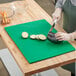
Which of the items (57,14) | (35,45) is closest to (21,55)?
(35,45)

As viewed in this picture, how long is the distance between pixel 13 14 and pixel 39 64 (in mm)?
702

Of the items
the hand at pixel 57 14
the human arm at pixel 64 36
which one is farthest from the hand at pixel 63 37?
the hand at pixel 57 14

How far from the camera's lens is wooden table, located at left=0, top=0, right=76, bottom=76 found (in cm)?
140

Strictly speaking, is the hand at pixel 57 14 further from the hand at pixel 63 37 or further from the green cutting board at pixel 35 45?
the hand at pixel 63 37

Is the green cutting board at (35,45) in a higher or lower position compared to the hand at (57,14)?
lower

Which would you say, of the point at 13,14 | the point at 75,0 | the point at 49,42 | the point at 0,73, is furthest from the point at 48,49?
the point at 0,73

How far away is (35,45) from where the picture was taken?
1.57m

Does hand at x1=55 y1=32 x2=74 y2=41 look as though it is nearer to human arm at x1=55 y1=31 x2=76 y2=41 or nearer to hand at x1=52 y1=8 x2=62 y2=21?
human arm at x1=55 y1=31 x2=76 y2=41

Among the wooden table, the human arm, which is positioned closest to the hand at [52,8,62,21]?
the wooden table

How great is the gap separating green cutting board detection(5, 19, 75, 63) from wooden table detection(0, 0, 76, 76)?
3 centimetres

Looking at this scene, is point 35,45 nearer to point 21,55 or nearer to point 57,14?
point 21,55

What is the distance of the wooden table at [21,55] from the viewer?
55.2 inches

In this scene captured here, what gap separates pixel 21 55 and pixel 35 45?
0.14 meters

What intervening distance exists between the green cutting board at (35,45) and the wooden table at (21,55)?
0.10ft
